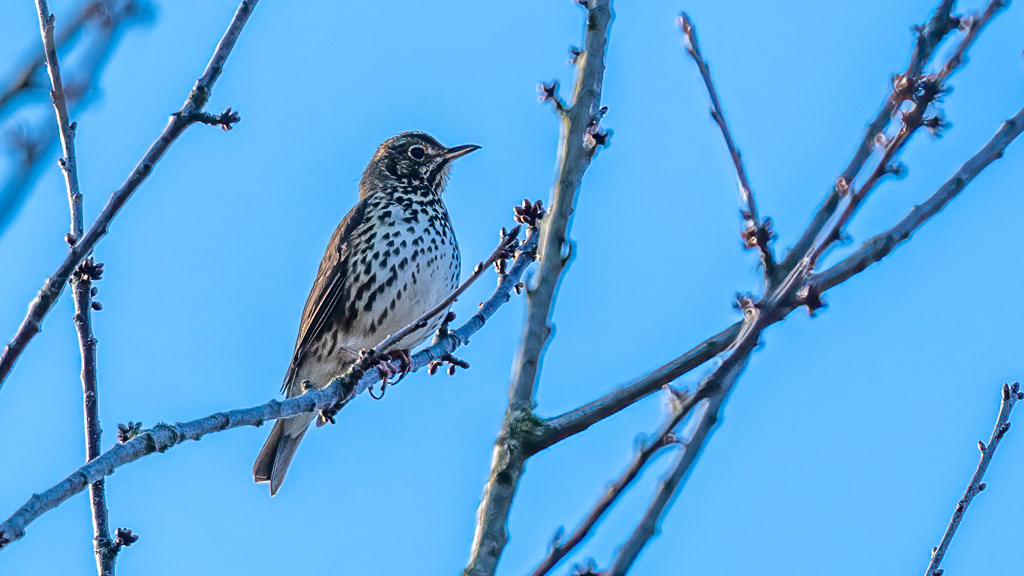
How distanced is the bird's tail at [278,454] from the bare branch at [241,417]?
2.16m

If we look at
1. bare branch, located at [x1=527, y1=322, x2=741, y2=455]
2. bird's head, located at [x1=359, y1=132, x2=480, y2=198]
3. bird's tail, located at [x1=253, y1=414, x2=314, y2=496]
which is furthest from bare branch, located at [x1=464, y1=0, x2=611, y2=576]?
bird's head, located at [x1=359, y1=132, x2=480, y2=198]

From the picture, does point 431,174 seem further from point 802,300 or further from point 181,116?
point 802,300

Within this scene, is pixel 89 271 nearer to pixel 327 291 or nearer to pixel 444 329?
pixel 444 329

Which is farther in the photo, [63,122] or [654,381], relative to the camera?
[63,122]

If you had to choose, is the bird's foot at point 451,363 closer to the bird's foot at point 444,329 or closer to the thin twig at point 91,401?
the bird's foot at point 444,329

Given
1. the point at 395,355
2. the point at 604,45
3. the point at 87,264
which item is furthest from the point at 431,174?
the point at 604,45

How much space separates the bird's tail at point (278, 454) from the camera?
8.15 m

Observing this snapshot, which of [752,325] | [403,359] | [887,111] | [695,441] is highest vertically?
[403,359]

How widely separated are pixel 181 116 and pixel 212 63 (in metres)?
0.21

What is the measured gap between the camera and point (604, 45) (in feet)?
12.8

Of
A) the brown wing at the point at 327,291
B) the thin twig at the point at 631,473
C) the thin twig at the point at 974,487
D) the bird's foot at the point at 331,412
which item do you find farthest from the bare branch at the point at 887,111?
the brown wing at the point at 327,291

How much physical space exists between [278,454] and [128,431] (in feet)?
14.7

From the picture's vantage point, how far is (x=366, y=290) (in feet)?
26.6

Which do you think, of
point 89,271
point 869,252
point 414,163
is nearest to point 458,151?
point 414,163
